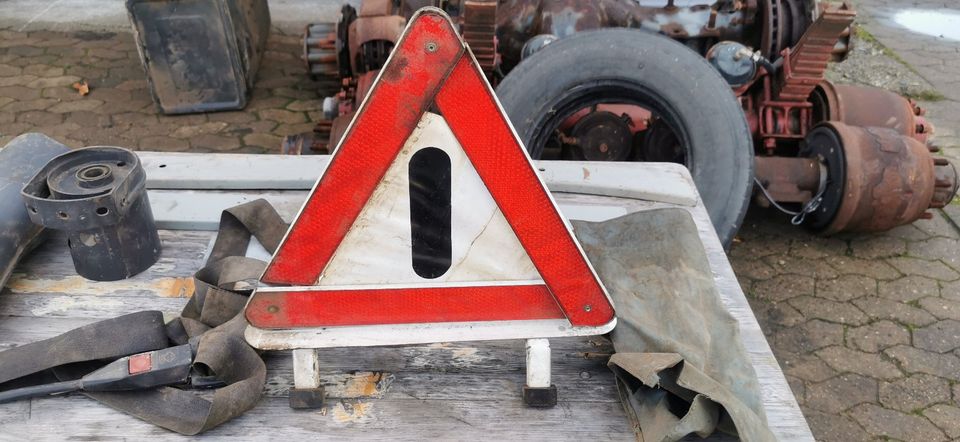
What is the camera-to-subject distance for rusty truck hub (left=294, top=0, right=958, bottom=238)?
2.88 meters

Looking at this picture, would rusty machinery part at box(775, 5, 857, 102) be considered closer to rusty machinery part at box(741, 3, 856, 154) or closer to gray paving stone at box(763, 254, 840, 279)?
rusty machinery part at box(741, 3, 856, 154)

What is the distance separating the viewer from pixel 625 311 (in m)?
1.49

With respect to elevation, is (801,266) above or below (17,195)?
below

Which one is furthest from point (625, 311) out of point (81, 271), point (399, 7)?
point (399, 7)

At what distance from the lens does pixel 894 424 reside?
7.95 feet

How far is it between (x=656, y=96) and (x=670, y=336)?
4.44 ft

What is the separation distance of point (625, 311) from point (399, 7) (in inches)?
110

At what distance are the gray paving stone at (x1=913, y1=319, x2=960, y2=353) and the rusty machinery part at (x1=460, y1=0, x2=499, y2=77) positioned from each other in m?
2.00

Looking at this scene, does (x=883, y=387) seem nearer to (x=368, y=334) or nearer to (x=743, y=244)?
(x=743, y=244)

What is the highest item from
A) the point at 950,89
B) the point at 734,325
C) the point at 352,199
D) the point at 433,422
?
the point at 352,199

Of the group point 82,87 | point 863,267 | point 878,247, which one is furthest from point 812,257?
point 82,87

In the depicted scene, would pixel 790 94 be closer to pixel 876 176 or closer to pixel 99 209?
pixel 876 176

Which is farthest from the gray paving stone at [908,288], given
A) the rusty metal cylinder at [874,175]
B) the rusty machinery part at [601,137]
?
the rusty machinery part at [601,137]

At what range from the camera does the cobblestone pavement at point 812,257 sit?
254cm
